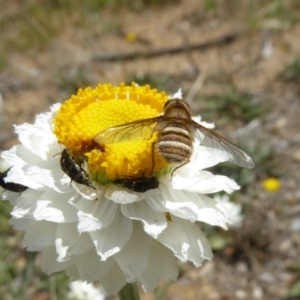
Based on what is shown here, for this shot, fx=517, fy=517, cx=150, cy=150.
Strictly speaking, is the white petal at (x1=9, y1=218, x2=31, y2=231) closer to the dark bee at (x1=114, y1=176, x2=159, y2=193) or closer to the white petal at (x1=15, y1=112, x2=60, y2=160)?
the white petal at (x1=15, y1=112, x2=60, y2=160)

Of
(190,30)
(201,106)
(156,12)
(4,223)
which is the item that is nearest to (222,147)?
(4,223)

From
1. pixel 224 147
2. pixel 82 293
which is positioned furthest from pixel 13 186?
pixel 82 293

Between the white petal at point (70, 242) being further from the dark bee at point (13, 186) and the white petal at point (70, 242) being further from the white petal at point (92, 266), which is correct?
the dark bee at point (13, 186)

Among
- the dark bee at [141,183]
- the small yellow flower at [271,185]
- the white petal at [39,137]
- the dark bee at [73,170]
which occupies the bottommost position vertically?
the dark bee at [141,183]

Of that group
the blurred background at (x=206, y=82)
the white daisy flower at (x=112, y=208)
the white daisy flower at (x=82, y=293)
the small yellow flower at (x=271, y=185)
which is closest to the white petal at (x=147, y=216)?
the white daisy flower at (x=112, y=208)

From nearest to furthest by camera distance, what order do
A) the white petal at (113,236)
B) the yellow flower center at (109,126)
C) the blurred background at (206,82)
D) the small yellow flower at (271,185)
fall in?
the white petal at (113,236) → the yellow flower center at (109,126) → the blurred background at (206,82) → the small yellow flower at (271,185)

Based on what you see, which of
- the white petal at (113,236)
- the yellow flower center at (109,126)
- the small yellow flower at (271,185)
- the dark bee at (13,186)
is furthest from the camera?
the small yellow flower at (271,185)

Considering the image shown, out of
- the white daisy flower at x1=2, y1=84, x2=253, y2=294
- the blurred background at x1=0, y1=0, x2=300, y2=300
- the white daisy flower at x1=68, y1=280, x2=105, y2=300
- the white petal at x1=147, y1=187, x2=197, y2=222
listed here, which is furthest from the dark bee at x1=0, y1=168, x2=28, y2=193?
the white daisy flower at x1=68, y1=280, x2=105, y2=300

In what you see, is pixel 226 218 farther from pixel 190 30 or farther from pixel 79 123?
pixel 190 30
